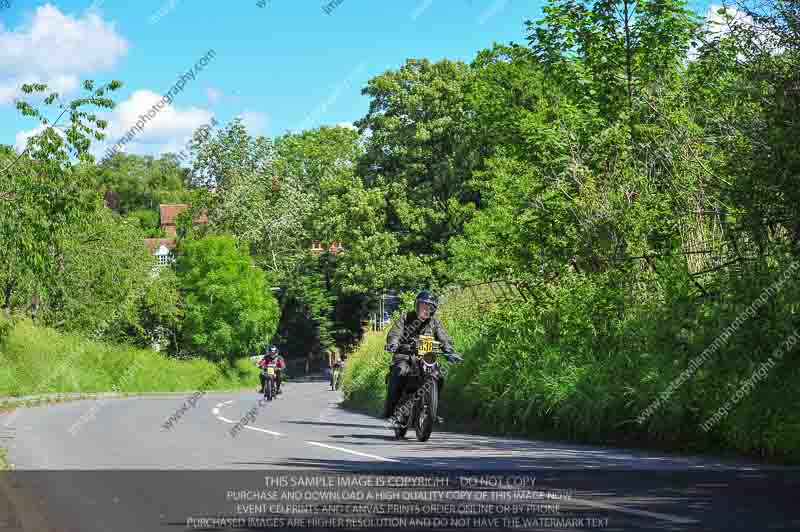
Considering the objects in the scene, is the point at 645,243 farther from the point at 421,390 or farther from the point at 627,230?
the point at 421,390

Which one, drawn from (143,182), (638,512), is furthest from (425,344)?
(143,182)

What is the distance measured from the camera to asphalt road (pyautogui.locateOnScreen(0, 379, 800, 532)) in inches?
313

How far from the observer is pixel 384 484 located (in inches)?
392

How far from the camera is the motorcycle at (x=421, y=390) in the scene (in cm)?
1625

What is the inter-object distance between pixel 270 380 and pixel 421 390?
23.8m

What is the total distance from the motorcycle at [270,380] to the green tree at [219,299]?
33718 mm

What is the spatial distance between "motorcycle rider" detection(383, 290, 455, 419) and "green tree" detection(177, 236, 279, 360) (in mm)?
57498

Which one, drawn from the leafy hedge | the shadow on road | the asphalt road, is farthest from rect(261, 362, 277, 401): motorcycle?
the shadow on road

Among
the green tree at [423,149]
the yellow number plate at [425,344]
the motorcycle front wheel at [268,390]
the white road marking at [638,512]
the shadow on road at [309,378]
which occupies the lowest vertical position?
the shadow on road at [309,378]

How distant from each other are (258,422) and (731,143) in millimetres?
12295

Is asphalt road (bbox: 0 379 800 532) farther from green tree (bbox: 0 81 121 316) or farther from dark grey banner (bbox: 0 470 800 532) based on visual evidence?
green tree (bbox: 0 81 121 316)

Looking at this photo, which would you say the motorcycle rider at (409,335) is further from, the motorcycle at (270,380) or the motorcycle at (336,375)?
the motorcycle at (336,375)

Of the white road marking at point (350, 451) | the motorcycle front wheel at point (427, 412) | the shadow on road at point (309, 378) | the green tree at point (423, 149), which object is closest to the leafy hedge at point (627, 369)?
the motorcycle front wheel at point (427, 412)

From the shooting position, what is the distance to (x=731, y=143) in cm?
1435
